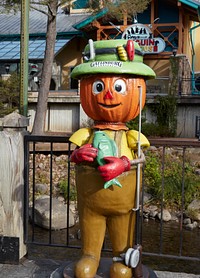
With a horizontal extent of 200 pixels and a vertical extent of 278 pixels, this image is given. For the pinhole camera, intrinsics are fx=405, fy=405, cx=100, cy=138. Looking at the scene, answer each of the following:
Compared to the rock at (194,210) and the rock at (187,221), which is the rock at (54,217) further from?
the rock at (194,210)

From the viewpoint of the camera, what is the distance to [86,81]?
2.76 meters

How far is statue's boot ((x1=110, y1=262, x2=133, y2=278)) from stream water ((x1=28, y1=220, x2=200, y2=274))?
7.29 ft

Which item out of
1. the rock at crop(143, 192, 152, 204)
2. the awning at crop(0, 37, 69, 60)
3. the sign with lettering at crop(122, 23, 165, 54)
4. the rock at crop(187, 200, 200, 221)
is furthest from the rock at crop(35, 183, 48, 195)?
the awning at crop(0, 37, 69, 60)

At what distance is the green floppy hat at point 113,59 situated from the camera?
8.64 feet

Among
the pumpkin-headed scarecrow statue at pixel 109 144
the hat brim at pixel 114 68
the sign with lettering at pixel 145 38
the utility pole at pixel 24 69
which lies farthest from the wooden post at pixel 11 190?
the sign with lettering at pixel 145 38

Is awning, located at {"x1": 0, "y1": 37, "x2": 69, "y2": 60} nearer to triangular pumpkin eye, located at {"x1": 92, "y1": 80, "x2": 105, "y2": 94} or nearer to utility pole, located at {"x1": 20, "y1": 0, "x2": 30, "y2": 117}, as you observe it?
utility pole, located at {"x1": 20, "y1": 0, "x2": 30, "y2": 117}

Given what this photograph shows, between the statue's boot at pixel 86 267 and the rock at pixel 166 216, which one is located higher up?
the statue's boot at pixel 86 267

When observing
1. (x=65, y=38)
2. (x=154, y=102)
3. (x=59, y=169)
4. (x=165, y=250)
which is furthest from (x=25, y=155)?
(x=65, y=38)

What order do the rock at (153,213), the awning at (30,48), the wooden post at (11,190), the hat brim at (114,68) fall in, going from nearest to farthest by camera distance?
1. the hat brim at (114,68)
2. the wooden post at (11,190)
3. the rock at (153,213)
4. the awning at (30,48)

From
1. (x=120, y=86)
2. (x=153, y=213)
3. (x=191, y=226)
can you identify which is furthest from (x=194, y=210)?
(x=120, y=86)

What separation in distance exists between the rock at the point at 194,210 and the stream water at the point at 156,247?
35cm

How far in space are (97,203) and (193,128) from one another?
10.4 m

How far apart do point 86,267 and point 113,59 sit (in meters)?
1.39

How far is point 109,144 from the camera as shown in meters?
2.59
